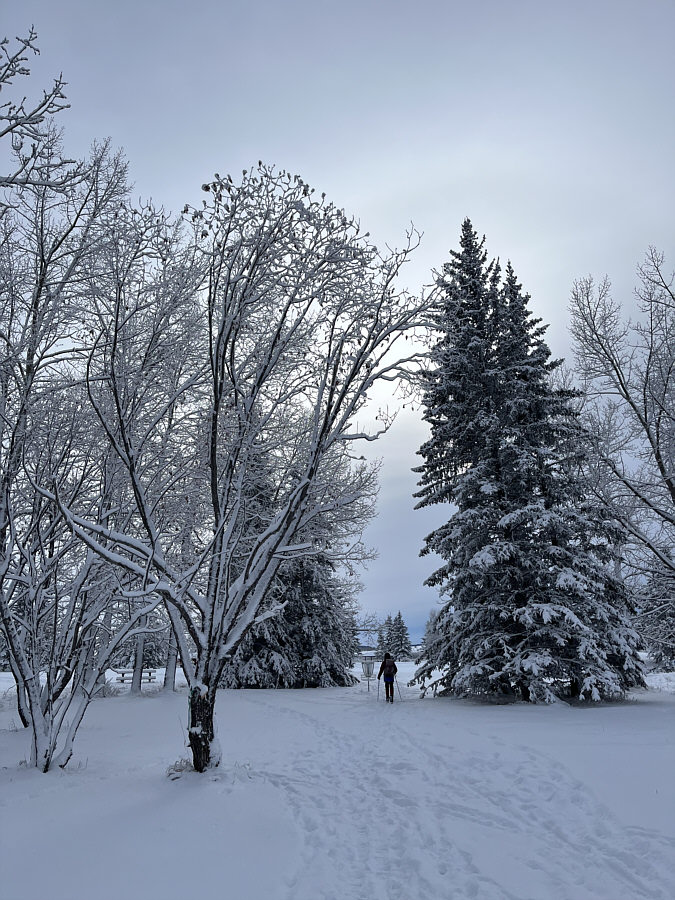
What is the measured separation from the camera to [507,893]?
11.8 ft

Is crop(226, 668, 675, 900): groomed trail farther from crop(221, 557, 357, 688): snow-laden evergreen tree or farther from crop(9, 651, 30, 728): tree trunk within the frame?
crop(221, 557, 357, 688): snow-laden evergreen tree

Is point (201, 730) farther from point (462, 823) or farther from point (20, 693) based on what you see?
point (20, 693)

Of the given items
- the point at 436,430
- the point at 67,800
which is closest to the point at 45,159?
the point at 67,800

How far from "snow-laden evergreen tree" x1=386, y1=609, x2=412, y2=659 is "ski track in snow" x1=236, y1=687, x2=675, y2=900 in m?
51.1

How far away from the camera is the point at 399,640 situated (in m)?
56.8

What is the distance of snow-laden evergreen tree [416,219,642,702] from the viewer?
39.5ft

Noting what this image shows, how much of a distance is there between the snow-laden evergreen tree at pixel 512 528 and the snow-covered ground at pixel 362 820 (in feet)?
10.9

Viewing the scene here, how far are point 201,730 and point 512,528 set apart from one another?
9.34 metres

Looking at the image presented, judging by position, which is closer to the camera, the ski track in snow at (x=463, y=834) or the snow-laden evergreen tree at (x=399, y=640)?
the ski track in snow at (x=463, y=834)

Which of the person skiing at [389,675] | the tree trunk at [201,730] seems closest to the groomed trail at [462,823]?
the tree trunk at [201,730]

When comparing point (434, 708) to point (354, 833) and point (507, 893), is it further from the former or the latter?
point (507, 893)

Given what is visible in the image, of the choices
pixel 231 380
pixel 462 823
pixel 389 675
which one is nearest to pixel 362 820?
pixel 462 823

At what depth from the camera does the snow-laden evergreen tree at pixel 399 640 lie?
56.0 m

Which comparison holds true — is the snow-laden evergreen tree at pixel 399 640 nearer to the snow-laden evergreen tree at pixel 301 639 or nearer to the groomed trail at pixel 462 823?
the snow-laden evergreen tree at pixel 301 639
